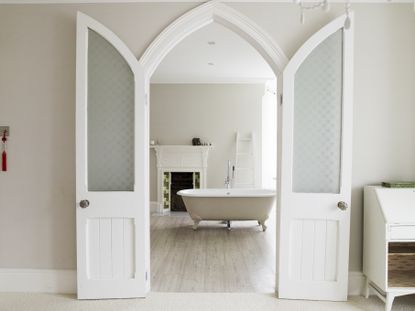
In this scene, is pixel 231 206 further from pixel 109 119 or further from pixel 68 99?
pixel 68 99

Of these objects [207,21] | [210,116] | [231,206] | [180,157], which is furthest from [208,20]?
[180,157]

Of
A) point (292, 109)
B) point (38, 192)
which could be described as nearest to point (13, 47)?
point (38, 192)

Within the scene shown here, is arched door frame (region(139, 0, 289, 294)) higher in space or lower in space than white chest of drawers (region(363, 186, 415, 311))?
higher

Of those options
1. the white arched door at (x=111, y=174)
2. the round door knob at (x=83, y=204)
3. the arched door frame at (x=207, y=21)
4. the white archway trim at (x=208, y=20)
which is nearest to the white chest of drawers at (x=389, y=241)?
the arched door frame at (x=207, y=21)

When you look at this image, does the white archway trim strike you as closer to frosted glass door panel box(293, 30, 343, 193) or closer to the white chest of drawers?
frosted glass door panel box(293, 30, 343, 193)

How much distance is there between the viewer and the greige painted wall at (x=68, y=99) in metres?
3.09

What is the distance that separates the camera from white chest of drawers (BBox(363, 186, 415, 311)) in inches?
109

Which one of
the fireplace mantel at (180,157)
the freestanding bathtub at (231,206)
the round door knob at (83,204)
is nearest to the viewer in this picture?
the round door knob at (83,204)

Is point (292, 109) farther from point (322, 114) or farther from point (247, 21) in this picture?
point (247, 21)

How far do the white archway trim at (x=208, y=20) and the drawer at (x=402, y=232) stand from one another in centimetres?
158

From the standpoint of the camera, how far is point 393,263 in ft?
10.1

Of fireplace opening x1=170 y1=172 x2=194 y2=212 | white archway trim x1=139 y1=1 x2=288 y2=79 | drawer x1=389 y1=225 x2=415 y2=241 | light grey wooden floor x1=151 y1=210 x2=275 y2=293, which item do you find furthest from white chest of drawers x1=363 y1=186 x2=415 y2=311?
fireplace opening x1=170 y1=172 x2=194 y2=212

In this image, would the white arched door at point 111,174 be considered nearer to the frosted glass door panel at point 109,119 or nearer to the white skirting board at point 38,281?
the frosted glass door panel at point 109,119

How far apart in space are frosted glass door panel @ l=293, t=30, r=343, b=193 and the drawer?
1.68 ft
